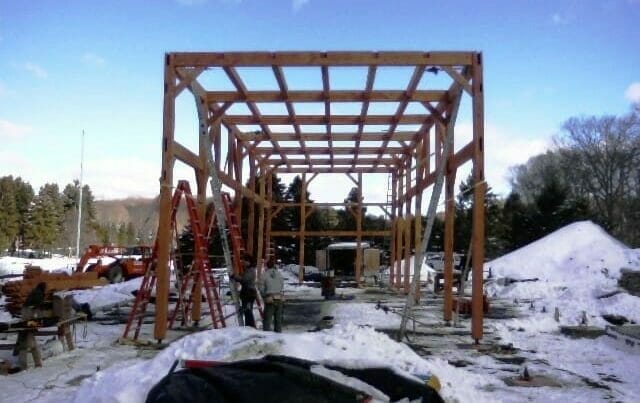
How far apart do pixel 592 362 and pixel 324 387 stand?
608 cm

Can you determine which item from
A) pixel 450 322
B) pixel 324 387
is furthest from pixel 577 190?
pixel 324 387

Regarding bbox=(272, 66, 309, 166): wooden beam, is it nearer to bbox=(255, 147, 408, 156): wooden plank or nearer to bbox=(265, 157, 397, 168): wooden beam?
bbox=(255, 147, 408, 156): wooden plank

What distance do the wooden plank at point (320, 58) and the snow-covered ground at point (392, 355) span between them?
4.57 meters

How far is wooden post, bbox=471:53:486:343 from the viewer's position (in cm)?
948

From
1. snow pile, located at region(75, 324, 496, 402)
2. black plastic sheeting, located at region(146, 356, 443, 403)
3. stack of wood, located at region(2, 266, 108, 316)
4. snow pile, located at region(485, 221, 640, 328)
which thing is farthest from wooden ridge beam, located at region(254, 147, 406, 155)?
black plastic sheeting, located at region(146, 356, 443, 403)

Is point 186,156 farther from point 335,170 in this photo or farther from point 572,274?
point 572,274

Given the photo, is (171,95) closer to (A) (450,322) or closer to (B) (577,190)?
(A) (450,322)

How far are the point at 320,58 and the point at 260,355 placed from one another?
6.21 meters

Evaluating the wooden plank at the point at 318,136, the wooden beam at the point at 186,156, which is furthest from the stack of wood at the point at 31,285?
the wooden plank at the point at 318,136

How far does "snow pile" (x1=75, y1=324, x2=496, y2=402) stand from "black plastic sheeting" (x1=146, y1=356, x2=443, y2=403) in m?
0.61

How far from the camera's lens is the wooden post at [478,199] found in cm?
948

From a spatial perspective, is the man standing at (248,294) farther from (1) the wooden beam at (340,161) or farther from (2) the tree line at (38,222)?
(2) the tree line at (38,222)

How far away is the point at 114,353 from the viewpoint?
27.6 feet

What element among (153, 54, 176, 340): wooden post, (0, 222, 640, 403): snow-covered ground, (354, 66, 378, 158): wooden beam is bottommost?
(0, 222, 640, 403): snow-covered ground
